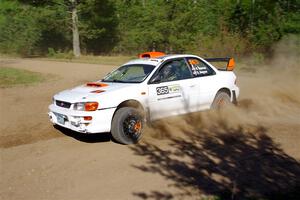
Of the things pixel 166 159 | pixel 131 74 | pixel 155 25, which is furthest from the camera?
pixel 155 25

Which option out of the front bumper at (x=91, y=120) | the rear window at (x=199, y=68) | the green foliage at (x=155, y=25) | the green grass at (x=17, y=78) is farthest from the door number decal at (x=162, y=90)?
the green foliage at (x=155, y=25)

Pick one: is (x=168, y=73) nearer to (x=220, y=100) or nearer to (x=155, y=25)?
(x=220, y=100)

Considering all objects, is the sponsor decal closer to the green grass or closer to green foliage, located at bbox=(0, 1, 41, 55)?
the green grass

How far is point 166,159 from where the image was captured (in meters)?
6.84

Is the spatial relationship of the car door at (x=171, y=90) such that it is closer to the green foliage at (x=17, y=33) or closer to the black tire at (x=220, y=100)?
the black tire at (x=220, y=100)

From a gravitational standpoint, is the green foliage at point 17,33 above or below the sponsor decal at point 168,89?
above

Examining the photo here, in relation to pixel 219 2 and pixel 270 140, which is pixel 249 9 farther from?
pixel 270 140

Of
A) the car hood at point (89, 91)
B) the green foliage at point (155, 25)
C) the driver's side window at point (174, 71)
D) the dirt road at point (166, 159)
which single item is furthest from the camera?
the green foliage at point (155, 25)

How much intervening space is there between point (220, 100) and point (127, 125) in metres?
2.83

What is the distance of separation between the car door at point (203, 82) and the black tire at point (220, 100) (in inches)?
6.3

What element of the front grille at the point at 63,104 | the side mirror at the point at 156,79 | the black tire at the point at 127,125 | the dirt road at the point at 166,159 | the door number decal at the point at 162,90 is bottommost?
the dirt road at the point at 166,159

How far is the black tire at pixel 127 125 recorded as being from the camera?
7504 mm

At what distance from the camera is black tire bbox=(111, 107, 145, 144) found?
750cm

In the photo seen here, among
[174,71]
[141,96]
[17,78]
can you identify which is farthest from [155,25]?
[141,96]
